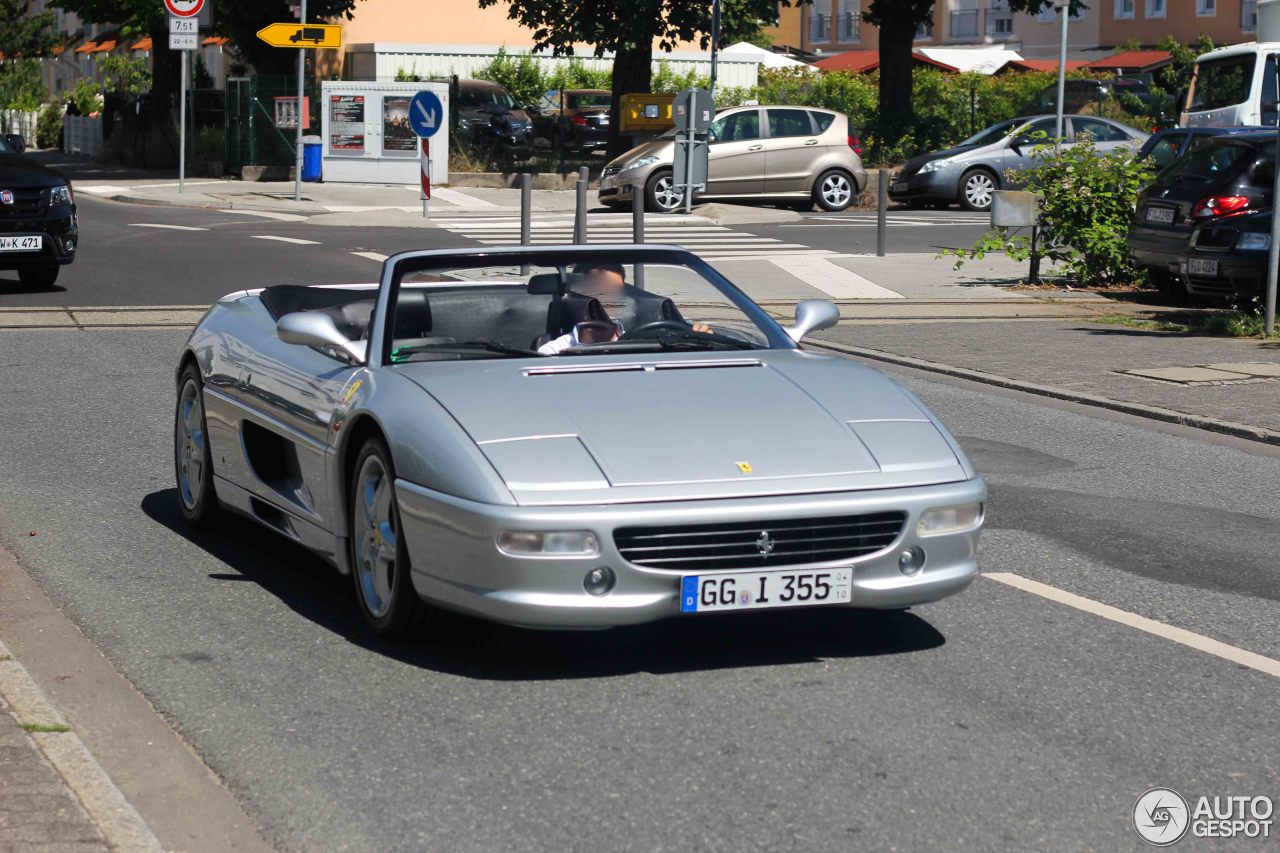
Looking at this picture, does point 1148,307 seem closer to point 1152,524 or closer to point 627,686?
point 1152,524

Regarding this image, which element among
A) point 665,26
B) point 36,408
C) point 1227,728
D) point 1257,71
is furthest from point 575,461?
point 665,26

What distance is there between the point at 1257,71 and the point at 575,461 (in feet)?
94.6

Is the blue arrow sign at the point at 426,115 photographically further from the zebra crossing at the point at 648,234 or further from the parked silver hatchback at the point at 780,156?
the parked silver hatchback at the point at 780,156

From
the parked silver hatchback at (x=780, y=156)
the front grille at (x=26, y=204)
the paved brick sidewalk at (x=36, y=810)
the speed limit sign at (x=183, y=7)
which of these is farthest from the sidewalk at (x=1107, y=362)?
the speed limit sign at (x=183, y=7)

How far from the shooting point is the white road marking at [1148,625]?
5.81m

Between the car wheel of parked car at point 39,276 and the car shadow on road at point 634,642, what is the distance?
41.7 feet

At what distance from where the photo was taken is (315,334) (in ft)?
20.5

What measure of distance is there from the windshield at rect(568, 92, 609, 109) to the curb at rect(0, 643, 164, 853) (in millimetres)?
38564

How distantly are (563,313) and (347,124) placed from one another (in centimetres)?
3031

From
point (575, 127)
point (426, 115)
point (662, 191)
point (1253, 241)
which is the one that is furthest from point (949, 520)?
point (575, 127)

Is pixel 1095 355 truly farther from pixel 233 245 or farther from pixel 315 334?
pixel 233 245

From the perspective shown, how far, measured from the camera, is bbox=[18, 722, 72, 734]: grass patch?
4809 mm

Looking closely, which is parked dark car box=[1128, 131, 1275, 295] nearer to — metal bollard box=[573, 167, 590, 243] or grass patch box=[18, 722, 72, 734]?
metal bollard box=[573, 167, 590, 243]

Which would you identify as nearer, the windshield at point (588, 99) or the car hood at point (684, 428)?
the car hood at point (684, 428)
